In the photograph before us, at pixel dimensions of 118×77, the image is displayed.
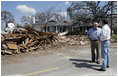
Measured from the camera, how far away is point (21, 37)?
874 cm

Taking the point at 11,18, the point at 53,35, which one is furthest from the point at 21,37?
the point at 11,18

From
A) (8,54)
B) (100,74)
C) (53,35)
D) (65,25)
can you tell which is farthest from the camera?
(65,25)

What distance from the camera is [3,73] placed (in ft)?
14.2

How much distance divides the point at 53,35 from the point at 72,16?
18.3 m

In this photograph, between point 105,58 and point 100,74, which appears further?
point 105,58

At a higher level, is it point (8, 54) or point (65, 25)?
point (65, 25)

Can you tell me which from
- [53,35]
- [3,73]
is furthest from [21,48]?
[3,73]

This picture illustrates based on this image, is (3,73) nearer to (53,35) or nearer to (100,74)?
(100,74)

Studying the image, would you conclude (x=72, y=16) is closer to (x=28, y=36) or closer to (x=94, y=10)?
(x=94, y=10)

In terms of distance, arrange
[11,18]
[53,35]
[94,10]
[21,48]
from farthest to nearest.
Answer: [11,18] < [94,10] < [53,35] < [21,48]

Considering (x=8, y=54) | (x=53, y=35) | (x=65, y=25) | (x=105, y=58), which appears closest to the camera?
(x=105, y=58)

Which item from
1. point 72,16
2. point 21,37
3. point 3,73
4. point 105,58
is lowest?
point 3,73

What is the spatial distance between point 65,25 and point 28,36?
90.3ft

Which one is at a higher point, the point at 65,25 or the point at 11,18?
the point at 11,18
